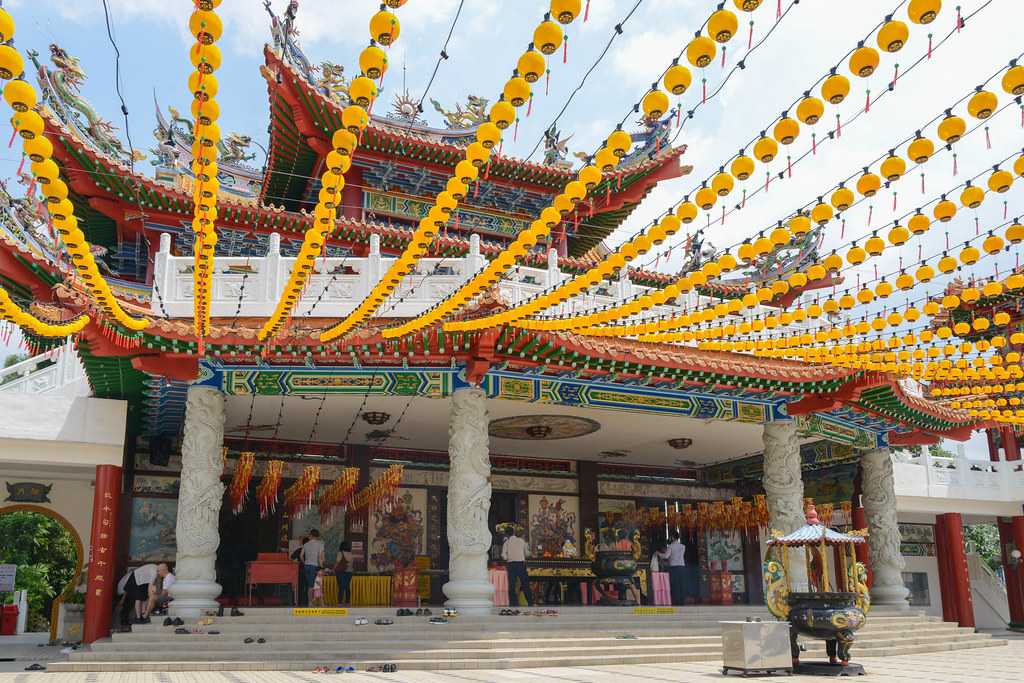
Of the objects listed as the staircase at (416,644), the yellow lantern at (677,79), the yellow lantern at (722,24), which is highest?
the yellow lantern at (722,24)

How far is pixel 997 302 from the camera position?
21.0 m

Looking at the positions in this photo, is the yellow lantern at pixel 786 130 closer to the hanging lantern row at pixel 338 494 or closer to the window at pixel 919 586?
the hanging lantern row at pixel 338 494

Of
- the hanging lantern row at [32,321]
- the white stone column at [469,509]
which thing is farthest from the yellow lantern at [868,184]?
the hanging lantern row at [32,321]

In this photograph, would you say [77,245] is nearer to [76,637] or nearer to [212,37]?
[212,37]

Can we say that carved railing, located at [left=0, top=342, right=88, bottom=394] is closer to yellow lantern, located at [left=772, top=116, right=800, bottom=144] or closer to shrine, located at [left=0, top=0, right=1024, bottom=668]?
shrine, located at [left=0, top=0, right=1024, bottom=668]

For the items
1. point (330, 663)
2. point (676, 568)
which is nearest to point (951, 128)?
point (330, 663)

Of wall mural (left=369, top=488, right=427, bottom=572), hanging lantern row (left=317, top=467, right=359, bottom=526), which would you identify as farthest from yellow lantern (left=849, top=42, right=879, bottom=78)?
wall mural (left=369, top=488, right=427, bottom=572)

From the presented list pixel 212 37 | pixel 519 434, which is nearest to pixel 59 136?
pixel 519 434

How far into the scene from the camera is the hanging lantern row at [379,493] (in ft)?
47.6

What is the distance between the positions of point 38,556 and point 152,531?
14.9 metres

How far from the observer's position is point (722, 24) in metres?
5.47

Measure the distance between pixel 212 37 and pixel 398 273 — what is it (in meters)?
3.58

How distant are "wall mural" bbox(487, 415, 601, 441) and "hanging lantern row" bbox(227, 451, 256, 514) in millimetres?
3825

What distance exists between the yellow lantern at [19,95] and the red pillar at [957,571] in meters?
19.8
